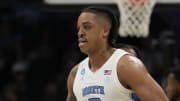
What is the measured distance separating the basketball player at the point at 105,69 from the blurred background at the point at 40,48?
3.34m

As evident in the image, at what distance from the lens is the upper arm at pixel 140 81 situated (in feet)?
10.6

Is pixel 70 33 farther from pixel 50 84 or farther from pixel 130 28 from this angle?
pixel 130 28

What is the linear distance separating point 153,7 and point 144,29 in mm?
340

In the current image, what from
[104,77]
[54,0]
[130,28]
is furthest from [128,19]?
[104,77]

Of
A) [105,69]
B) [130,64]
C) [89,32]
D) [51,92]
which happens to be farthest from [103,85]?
[51,92]

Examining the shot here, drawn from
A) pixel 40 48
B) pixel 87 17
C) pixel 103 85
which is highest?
pixel 87 17

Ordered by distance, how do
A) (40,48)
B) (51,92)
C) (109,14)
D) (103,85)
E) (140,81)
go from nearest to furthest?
(140,81), (103,85), (109,14), (51,92), (40,48)

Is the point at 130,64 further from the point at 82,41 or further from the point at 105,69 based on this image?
the point at 82,41

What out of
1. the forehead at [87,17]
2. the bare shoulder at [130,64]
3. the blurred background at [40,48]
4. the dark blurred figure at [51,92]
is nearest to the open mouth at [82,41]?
the forehead at [87,17]

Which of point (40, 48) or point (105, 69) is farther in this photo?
point (40, 48)

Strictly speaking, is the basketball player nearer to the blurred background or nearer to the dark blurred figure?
the blurred background

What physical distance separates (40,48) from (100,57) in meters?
4.46

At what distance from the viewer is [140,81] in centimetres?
325

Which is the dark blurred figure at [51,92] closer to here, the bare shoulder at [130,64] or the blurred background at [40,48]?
the blurred background at [40,48]
